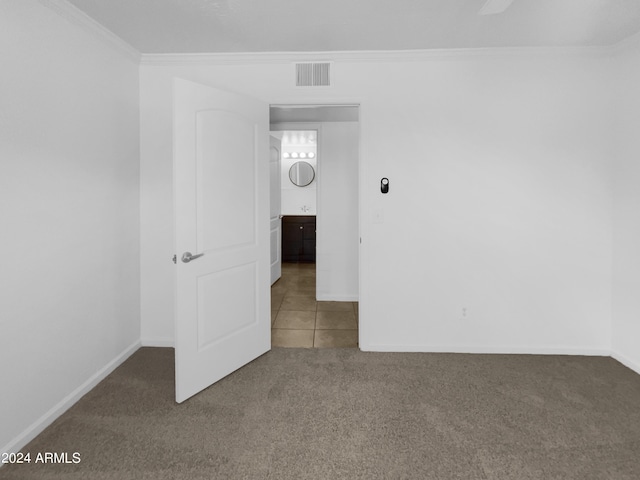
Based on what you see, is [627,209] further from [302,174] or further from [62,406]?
[302,174]

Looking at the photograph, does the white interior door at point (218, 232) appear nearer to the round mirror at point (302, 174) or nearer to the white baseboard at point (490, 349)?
the white baseboard at point (490, 349)

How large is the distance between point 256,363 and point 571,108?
3.24 m

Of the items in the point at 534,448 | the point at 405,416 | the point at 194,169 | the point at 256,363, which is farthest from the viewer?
the point at 256,363

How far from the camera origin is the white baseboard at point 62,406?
1858mm

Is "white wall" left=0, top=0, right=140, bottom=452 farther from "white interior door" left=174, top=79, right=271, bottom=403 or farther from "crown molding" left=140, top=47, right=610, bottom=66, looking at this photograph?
"white interior door" left=174, top=79, right=271, bottom=403

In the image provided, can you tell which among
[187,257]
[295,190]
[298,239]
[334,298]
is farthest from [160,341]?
[295,190]

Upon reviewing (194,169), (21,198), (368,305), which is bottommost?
(368,305)

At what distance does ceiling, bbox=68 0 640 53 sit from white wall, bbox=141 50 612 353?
17 centimetres

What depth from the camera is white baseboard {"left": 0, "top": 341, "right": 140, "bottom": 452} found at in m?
1.86

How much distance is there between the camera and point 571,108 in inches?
114

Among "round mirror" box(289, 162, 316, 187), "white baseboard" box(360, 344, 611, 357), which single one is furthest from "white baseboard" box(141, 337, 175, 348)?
"round mirror" box(289, 162, 316, 187)

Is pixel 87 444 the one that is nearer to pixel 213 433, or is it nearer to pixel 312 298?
pixel 213 433

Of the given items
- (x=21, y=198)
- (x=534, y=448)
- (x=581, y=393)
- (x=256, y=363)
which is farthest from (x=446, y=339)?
(x=21, y=198)

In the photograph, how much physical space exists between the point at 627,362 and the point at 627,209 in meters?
1.19
